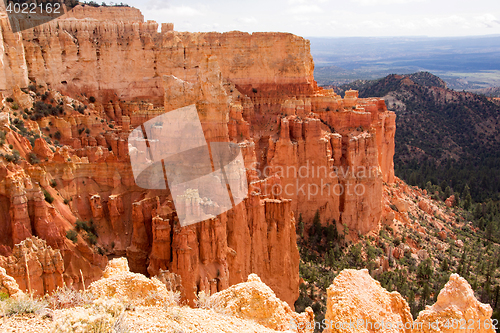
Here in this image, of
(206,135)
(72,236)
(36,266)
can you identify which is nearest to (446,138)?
(206,135)

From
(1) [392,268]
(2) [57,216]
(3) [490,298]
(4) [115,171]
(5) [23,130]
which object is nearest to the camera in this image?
(2) [57,216]

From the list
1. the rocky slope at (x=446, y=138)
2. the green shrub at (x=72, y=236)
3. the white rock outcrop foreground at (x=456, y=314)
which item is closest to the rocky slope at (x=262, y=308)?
the white rock outcrop foreground at (x=456, y=314)

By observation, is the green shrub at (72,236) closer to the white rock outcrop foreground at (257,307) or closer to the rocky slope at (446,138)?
the white rock outcrop foreground at (257,307)

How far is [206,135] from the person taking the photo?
928 inches

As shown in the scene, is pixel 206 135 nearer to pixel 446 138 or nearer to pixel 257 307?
pixel 257 307

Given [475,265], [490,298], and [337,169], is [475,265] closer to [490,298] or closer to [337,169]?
[490,298]

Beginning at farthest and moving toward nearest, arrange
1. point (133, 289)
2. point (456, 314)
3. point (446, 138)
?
point (446, 138)
point (133, 289)
point (456, 314)

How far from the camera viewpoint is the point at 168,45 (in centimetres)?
4600

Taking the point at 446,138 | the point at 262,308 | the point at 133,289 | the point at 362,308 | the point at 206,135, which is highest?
the point at 206,135

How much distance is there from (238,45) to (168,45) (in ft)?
25.6

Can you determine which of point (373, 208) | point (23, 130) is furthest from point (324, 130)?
point (23, 130)

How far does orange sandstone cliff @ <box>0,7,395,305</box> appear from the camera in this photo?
18.9 m

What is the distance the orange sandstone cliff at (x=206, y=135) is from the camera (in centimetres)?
1892

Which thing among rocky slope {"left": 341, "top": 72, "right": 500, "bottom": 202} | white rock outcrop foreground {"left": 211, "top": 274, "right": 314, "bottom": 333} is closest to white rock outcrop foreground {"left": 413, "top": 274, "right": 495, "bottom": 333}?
white rock outcrop foreground {"left": 211, "top": 274, "right": 314, "bottom": 333}
